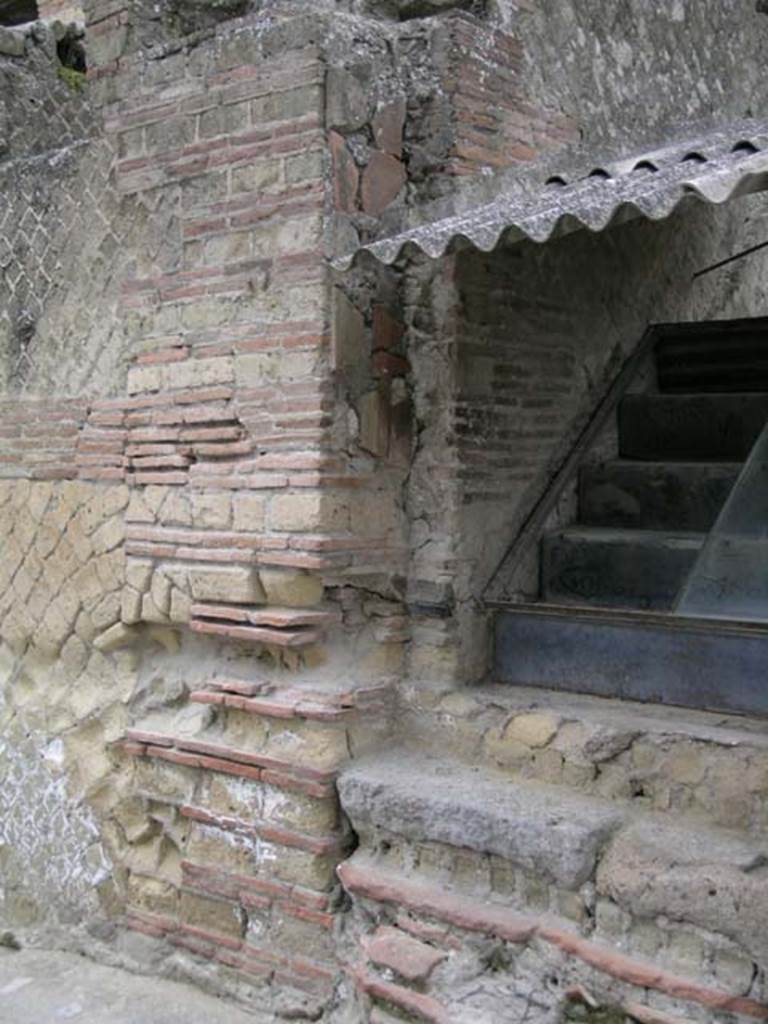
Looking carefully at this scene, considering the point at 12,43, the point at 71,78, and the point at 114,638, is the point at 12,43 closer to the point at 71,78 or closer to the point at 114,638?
the point at 71,78

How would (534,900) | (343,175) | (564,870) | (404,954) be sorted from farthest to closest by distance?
(343,175), (404,954), (534,900), (564,870)

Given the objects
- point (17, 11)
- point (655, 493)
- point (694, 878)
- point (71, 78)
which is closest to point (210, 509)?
point (655, 493)

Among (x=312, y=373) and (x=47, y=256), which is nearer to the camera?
(x=312, y=373)

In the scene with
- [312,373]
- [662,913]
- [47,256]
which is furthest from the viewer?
[47,256]

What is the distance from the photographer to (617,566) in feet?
14.7

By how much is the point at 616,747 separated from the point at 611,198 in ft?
5.37

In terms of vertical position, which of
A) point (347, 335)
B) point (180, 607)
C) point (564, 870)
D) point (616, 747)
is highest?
point (347, 335)

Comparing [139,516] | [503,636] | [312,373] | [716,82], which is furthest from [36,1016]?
[716,82]

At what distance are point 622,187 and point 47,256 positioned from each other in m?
2.57

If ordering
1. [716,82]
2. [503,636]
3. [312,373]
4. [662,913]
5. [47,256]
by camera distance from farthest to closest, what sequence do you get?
[716,82], [47,256], [503,636], [312,373], [662,913]

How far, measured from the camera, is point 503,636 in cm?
440

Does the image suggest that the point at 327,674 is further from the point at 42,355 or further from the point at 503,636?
the point at 42,355

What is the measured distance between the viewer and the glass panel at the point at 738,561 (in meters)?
3.96

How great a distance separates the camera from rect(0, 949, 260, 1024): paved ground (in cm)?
423
